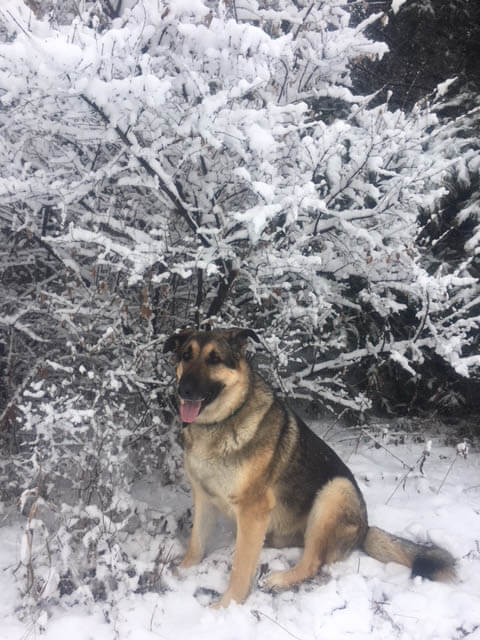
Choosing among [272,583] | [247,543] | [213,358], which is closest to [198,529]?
[247,543]

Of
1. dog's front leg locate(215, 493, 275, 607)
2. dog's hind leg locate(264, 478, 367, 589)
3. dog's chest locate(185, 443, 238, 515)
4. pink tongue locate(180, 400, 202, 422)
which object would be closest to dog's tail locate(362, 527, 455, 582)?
dog's hind leg locate(264, 478, 367, 589)

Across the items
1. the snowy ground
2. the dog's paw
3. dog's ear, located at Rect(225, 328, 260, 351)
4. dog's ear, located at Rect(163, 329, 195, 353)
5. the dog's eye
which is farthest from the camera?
dog's ear, located at Rect(163, 329, 195, 353)

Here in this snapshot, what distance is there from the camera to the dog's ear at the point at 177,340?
12.6 ft

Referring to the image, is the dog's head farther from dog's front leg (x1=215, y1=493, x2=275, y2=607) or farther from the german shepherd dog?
dog's front leg (x1=215, y1=493, x2=275, y2=607)

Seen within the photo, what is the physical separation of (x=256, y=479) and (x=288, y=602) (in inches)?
31.0

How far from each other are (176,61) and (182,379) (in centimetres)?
221

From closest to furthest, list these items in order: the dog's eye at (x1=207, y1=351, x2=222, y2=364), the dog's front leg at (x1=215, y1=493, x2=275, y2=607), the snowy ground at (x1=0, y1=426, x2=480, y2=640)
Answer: the snowy ground at (x1=0, y1=426, x2=480, y2=640) → the dog's front leg at (x1=215, y1=493, x2=275, y2=607) → the dog's eye at (x1=207, y1=351, x2=222, y2=364)

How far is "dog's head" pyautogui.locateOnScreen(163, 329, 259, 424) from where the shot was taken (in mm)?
3465

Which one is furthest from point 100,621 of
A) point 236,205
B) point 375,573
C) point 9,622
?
point 236,205

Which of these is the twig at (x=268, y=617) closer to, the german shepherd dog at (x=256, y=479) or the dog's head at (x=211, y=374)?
the german shepherd dog at (x=256, y=479)

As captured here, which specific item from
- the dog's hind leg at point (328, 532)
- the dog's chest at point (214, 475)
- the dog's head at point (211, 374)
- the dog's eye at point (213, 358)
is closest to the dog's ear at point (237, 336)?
the dog's head at point (211, 374)

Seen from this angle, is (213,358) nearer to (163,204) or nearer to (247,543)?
(247,543)

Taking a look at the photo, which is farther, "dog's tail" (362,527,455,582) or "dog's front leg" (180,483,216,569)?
"dog's front leg" (180,483,216,569)

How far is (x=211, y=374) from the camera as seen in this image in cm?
354
